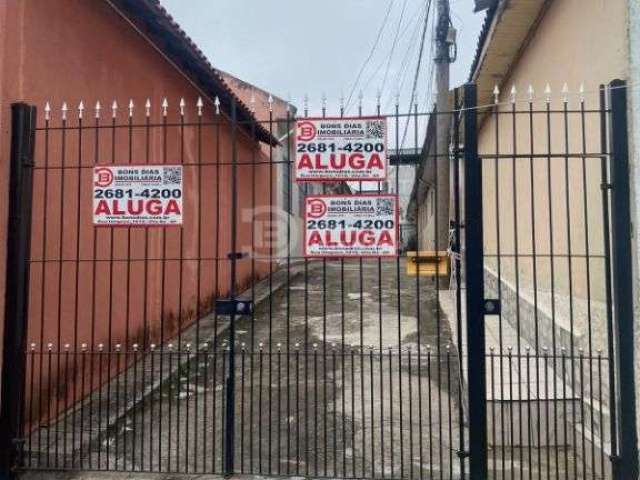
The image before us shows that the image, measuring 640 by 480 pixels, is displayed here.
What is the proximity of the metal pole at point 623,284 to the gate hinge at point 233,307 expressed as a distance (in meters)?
2.56

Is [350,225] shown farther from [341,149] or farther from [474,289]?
[474,289]

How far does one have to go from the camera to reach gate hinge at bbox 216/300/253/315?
3543mm

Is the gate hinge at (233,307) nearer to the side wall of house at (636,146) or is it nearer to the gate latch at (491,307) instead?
the gate latch at (491,307)

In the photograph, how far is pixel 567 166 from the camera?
11.0ft

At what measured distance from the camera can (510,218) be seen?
24.6 feet

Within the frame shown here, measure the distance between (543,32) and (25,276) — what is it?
581 cm

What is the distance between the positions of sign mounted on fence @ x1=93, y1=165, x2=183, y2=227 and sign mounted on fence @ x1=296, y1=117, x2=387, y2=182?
1.01 m

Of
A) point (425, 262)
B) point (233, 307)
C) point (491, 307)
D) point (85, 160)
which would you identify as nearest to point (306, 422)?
point (233, 307)

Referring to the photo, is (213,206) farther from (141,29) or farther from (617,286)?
(617,286)

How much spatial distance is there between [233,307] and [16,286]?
1.68 metres

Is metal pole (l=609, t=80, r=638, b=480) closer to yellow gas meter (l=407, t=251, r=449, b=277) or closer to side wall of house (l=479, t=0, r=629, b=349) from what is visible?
side wall of house (l=479, t=0, r=629, b=349)

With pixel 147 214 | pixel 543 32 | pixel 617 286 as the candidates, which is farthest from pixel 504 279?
pixel 147 214

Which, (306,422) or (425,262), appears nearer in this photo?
(425,262)

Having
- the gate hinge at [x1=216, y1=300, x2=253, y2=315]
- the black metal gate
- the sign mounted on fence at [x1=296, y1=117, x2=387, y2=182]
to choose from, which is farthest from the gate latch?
the gate hinge at [x1=216, y1=300, x2=253, y2=315]
